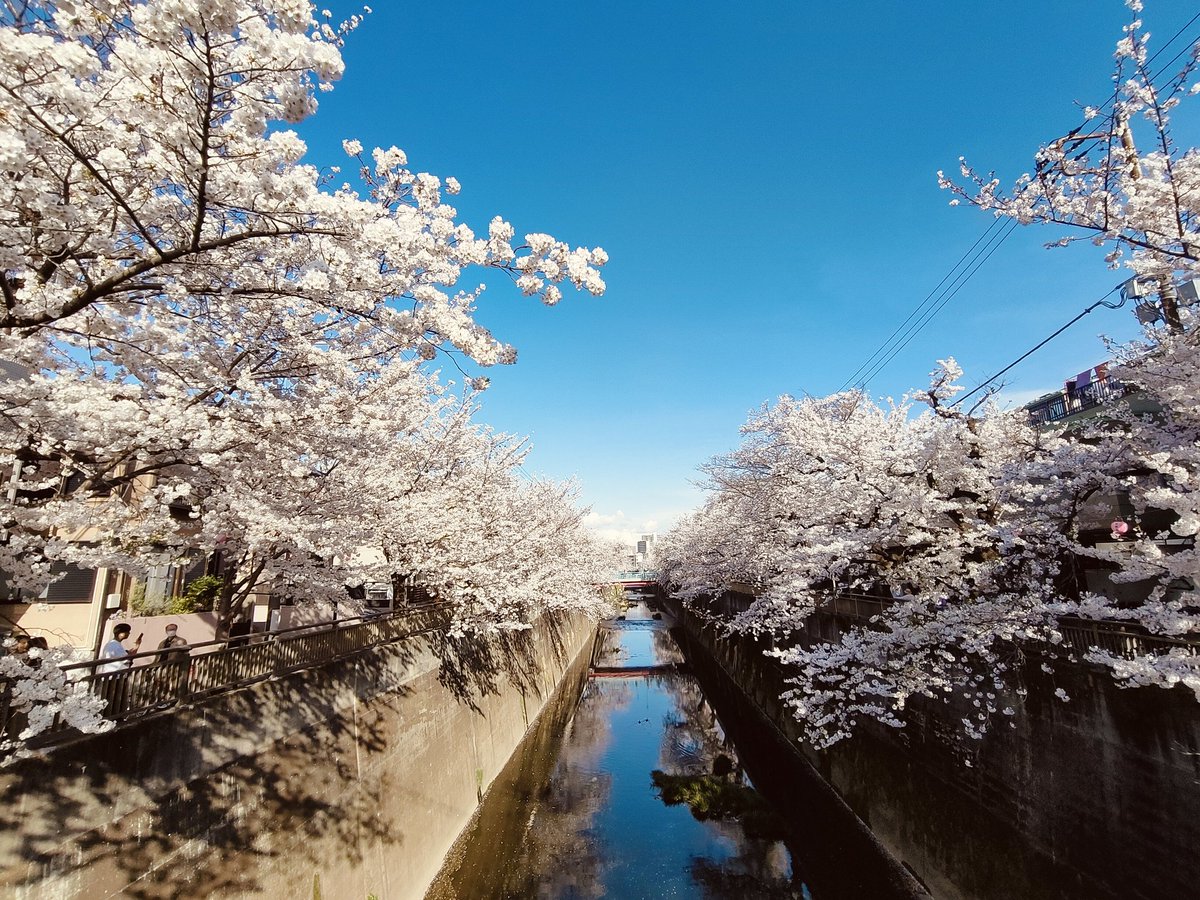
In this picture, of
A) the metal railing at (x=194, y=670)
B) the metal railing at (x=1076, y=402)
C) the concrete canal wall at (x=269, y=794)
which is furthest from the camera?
the metal railing at (x=1076, y=402)

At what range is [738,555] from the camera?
2497 cm

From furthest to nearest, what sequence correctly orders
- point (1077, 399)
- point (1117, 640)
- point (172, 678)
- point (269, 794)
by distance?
point (1077, 399)
point (269, 794)
point (1117, 640)
point (172, 678)

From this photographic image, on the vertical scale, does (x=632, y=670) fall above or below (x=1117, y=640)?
below

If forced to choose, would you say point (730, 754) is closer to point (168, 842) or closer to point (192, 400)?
point (168, 842)

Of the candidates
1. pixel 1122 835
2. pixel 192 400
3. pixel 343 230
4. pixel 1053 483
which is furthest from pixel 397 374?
pixel 1122 835

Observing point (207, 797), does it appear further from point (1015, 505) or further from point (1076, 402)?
point (1076, 402)

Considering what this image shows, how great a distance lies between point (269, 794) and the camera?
29.1 feet

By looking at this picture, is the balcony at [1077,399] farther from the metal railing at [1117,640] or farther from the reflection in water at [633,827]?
the reflection in water at [633,827]

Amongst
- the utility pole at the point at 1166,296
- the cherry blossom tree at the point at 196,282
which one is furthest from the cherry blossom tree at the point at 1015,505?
the cherry blossom tree at the point at 196,282

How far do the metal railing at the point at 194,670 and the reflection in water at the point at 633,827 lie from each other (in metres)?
6.81

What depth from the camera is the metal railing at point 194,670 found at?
21.5ft

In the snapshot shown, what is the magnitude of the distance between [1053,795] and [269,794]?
12917mm

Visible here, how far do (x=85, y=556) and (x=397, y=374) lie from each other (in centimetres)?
403

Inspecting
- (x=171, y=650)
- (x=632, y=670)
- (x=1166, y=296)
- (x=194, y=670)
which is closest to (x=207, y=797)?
(x=194, y=670)
